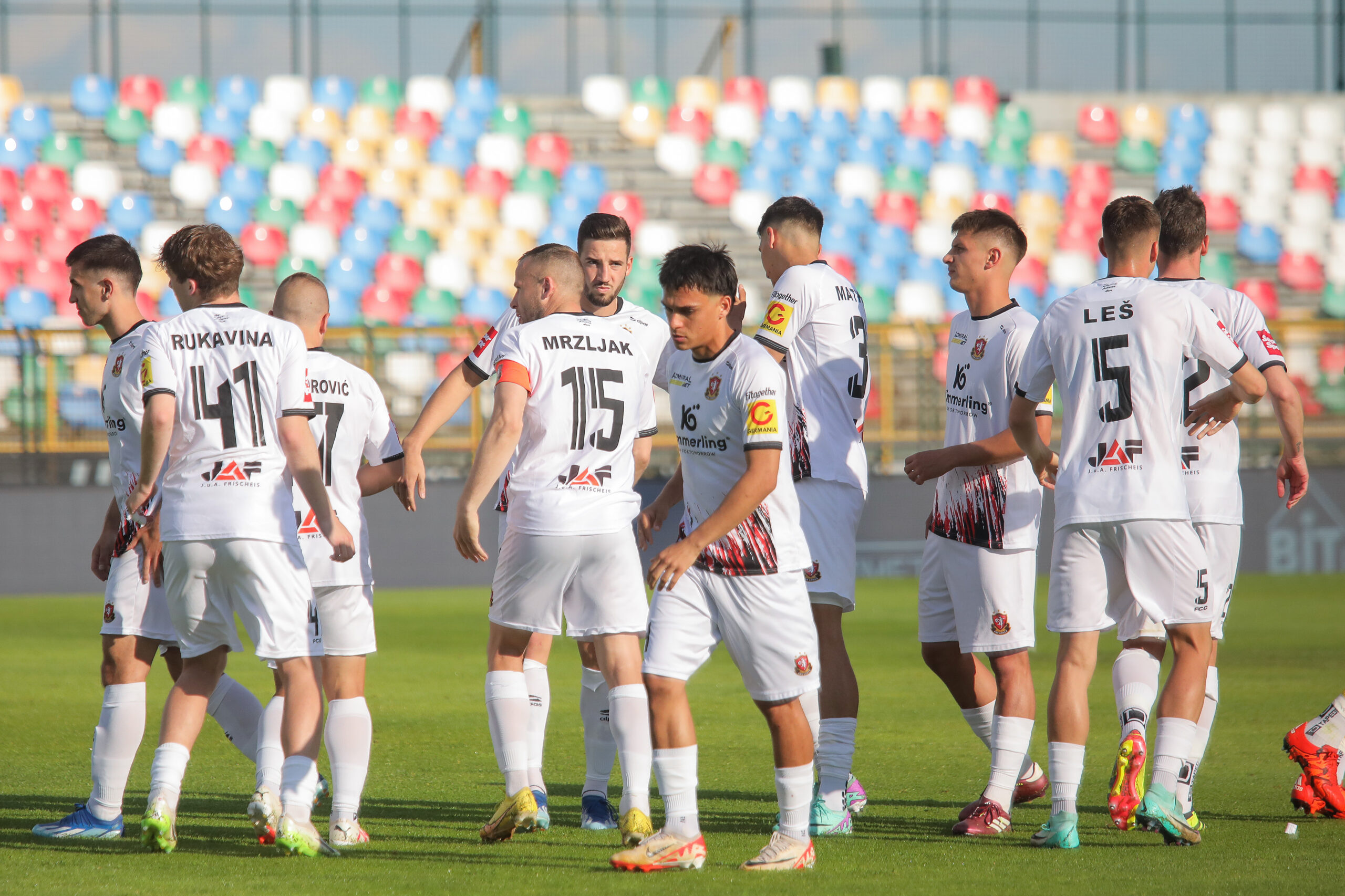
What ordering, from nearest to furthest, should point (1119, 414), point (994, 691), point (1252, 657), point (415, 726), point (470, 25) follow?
point (1119, 414) → point (994, 691) → point (415, 726) → point (1252, 657) → point (470, 25)

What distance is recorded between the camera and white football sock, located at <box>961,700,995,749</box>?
5.97 m

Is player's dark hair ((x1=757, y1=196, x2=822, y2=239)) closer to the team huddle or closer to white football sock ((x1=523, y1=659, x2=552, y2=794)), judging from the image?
the team huddle

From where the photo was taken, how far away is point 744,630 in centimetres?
471

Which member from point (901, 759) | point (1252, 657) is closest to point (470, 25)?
point (1252, 657)

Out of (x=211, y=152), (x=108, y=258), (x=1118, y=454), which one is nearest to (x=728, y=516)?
(x=1118, y=454)

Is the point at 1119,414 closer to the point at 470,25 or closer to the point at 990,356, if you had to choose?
the point at 990,356

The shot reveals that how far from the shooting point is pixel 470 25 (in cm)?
2812

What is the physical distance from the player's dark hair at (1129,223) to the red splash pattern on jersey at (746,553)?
1.79m

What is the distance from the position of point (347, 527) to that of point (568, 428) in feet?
3.07

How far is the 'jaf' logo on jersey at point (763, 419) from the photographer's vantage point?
4609 mm

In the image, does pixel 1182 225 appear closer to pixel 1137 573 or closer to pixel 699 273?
pixel 1137 573

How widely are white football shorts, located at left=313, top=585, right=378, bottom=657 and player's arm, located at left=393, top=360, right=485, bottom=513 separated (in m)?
0.39

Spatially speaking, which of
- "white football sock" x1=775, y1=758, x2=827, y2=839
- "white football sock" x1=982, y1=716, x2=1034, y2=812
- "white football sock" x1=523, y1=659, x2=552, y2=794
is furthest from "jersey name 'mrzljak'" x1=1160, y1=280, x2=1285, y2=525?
"white football sock" x1=523, y1=659, x2=552, y2=794

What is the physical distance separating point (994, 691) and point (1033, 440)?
1.21 meters
